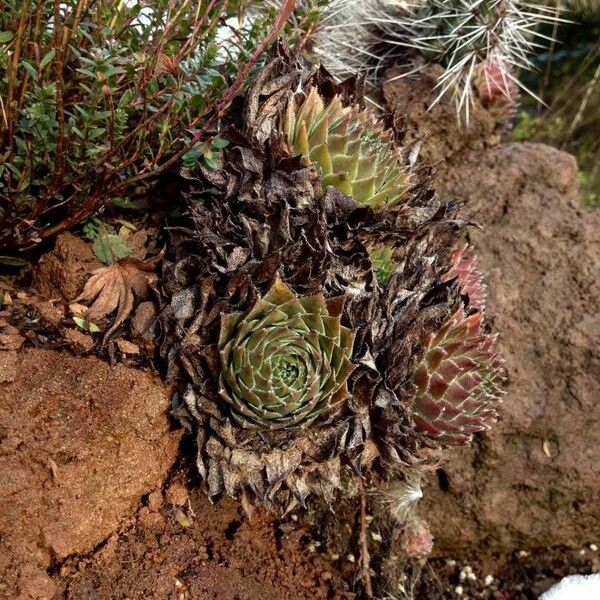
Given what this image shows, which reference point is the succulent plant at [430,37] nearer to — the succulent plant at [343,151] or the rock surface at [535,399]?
the rock surface at [535,399]

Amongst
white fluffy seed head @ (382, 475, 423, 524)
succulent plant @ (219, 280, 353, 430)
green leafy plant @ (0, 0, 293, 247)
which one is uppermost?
green leafy plant @ (0, 0, 293, 247)

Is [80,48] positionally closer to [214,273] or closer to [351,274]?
[214,273]

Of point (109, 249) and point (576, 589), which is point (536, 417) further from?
point (109, 249)

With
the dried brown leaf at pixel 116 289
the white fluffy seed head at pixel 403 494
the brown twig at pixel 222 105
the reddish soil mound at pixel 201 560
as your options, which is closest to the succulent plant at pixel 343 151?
the brown twig at pixel 222 105

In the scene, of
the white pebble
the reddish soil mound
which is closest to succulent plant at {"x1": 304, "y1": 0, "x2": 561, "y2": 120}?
the reddish soil mound

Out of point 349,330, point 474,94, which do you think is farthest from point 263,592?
point 474,94

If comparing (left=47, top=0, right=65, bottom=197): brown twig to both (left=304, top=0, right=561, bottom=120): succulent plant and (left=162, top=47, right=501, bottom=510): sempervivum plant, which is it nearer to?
(left=162, top=47, right=501, bottom=510): sempervivum plant

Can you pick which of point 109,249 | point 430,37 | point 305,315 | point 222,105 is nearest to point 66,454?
point 109,249
